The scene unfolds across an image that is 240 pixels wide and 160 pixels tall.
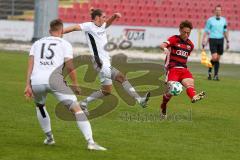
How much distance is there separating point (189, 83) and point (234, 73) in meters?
13.6

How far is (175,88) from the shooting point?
1475 cm

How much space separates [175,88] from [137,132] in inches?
76.4

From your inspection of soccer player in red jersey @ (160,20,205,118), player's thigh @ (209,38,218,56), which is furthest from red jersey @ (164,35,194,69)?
player's thigh @ (209,38,218,56)

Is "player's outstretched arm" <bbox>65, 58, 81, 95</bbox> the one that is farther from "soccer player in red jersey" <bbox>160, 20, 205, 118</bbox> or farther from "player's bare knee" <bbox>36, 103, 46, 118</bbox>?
"soccer player in red jersey" <bbox>160, 20, 205, 118</bbox>

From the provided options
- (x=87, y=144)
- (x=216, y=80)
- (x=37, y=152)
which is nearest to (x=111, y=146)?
(x=87, y=144)

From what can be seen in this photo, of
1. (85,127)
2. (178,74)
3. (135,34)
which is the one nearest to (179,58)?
(178,74)

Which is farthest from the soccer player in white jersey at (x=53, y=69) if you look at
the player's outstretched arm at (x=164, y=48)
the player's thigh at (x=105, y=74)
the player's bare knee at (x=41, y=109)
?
the player's thigh at (x=105, y=74)

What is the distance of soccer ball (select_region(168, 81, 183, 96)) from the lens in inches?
580

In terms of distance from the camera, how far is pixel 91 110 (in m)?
16.1

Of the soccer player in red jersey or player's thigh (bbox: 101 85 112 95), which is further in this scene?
player's thigh (bbox: 101 85 112 95)

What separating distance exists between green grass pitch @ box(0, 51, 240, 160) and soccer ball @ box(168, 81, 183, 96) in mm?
581

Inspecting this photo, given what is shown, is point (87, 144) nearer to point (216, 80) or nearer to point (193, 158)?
point (193, 158)

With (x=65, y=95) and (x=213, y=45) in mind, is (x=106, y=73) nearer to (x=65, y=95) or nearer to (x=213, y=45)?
(x=65, y=95)

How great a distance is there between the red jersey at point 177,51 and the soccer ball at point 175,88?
0.41 meters
